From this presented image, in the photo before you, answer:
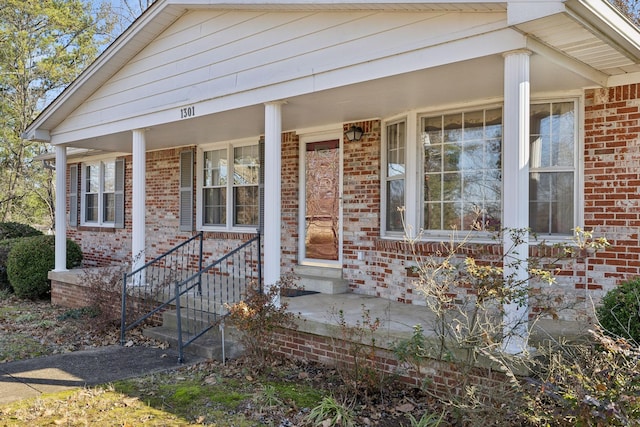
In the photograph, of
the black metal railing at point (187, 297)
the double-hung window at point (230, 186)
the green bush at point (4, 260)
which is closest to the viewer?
the black metal railing at point (187, 297)

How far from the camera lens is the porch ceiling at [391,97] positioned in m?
4.85

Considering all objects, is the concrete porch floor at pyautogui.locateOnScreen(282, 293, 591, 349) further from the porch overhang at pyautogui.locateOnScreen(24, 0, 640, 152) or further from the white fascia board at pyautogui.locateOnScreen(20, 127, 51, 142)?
the white fascia board at pyautogui.locateOnScreen(20, 127, 51, 142)

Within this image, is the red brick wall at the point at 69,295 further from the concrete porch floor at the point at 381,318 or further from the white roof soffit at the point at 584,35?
the white roof soffit at the point at 584,35

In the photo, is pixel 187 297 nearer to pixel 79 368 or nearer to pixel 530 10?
pixel 79 368

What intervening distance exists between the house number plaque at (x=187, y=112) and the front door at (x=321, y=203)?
200 cm

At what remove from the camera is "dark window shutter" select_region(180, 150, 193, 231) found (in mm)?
10195

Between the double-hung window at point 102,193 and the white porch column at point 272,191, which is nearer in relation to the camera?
the white porch column at point 272,191

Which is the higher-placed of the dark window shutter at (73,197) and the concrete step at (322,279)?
the dark window shutter at (73,197)

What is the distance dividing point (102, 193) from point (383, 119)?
340 inches

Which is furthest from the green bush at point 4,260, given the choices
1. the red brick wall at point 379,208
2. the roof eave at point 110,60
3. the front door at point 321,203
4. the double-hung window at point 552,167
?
the double-hung window at point 552,167

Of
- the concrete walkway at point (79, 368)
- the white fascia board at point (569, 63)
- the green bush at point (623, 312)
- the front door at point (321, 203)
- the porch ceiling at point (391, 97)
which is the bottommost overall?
the concrete walkway at point (79, 368)

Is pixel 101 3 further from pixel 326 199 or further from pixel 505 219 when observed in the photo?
Answer: pixel 505 219

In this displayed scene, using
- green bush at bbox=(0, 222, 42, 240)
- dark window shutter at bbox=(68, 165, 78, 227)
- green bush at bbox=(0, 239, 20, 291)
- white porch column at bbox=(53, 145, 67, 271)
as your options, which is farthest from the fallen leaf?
green bush at bbox=(0, 222, 42, 240)

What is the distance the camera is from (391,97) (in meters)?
5.97
